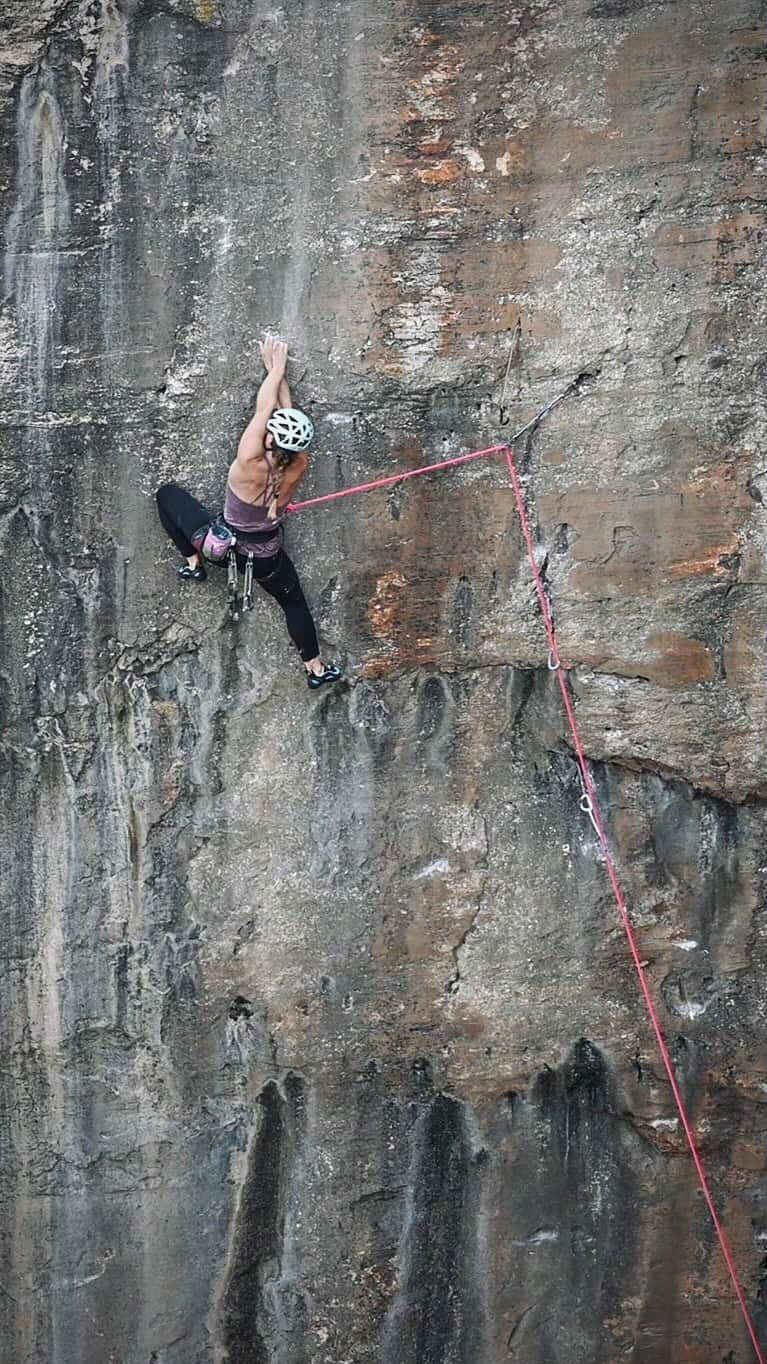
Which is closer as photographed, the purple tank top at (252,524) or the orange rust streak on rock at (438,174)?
the purple tank top at (252,524)

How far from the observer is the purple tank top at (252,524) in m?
4.13

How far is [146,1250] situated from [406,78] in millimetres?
4379

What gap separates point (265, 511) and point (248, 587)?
0.33m

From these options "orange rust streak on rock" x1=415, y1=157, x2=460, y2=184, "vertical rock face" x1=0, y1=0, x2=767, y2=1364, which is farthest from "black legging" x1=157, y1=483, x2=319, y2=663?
"orange rust streak on rock" x1=415, y1=157, x2=460, y2=184

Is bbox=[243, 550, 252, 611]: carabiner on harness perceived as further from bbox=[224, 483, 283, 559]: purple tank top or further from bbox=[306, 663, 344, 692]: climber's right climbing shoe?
bbox=[306, 663, 344, 692]: climber's right climbing shoe

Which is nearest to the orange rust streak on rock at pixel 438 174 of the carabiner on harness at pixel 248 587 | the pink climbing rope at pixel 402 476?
Result: the pink climbing rope at pixel 402 476

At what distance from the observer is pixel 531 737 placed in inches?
179

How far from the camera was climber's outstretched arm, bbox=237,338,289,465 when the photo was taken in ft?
13.3

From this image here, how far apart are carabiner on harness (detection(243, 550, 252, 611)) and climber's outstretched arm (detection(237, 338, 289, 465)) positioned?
1.17 feet

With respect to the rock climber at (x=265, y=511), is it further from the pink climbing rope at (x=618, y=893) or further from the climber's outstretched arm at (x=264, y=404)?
the pink climbing rope at (x=618, y=893)

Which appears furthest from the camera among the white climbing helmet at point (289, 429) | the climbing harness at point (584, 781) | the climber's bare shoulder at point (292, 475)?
the climbing harness at point (584, 781)

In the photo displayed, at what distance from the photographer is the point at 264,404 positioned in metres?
4.19

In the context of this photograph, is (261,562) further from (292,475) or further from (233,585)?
(292,475)

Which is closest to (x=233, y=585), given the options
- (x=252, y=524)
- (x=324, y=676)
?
(x=252, y=524)
